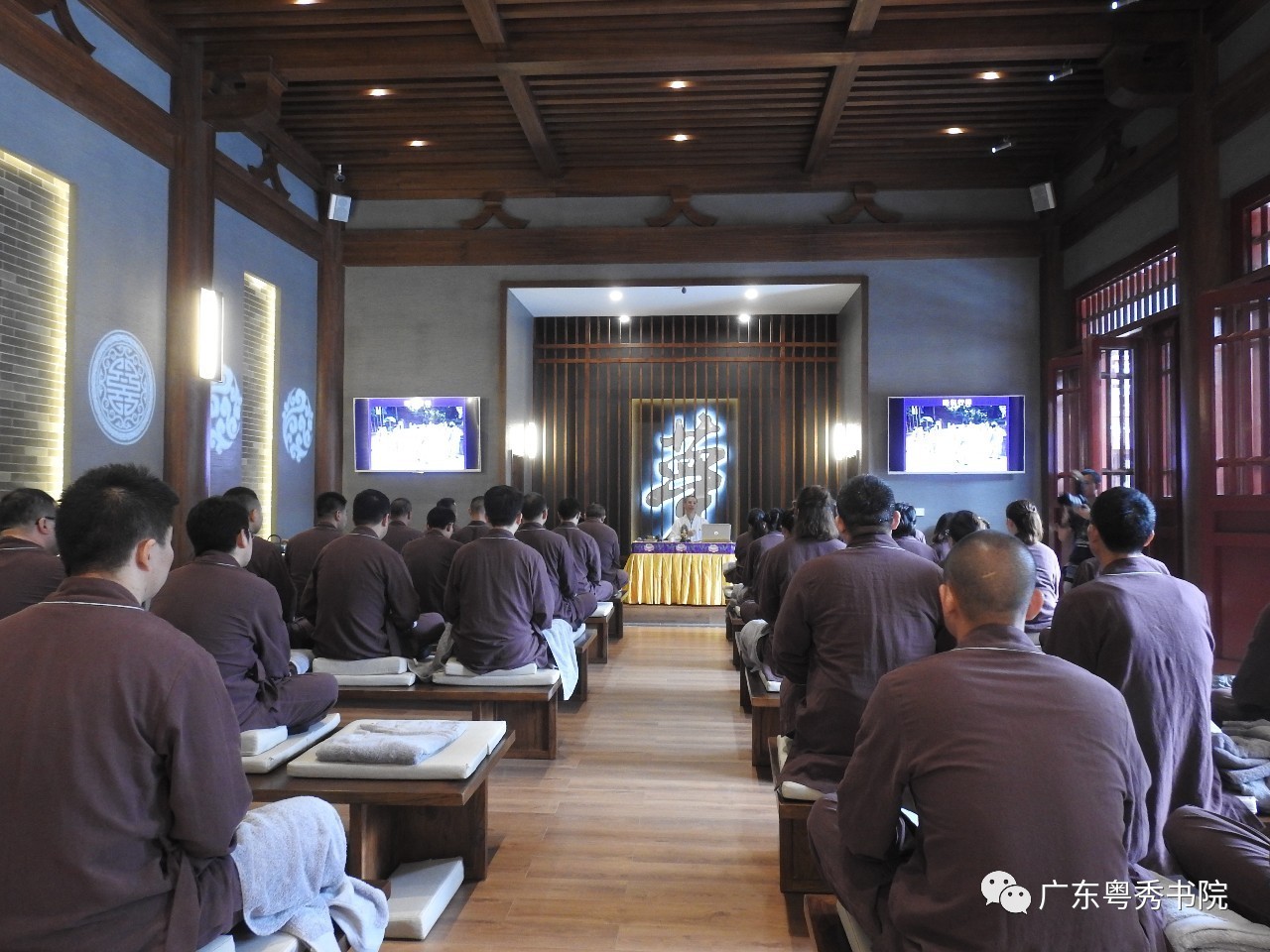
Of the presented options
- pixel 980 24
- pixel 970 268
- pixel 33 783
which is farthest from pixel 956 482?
pixel 33 783

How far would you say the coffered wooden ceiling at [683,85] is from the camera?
572 cm

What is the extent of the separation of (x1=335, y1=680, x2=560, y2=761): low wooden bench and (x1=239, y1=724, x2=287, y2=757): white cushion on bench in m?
1.27

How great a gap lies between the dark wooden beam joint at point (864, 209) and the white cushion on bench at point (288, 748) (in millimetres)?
6701

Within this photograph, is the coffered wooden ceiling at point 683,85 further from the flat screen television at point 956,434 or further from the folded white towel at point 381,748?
the folded white towel at point 381,748

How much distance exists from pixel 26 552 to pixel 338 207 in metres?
5.97

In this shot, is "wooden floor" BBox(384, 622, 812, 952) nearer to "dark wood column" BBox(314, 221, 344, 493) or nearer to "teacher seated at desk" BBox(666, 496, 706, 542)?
"dark wood column" BBox(314, 221, 344, 493)

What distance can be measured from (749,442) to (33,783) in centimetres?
957

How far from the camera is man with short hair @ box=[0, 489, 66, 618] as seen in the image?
305 centimetres

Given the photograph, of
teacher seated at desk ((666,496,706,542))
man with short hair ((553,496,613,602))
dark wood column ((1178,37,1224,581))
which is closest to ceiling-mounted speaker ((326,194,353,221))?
man with short hair ((553,496,613,602))

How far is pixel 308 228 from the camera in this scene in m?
8.21

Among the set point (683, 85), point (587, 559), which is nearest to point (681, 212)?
point (683, 85)

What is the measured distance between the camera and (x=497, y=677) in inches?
167

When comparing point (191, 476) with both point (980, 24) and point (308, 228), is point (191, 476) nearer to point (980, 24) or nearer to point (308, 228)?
point (308, 228)

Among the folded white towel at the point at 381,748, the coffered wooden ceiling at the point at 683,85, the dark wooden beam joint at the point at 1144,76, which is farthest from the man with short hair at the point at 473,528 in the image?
the dark wooden beam joint at the point at 1144,76
